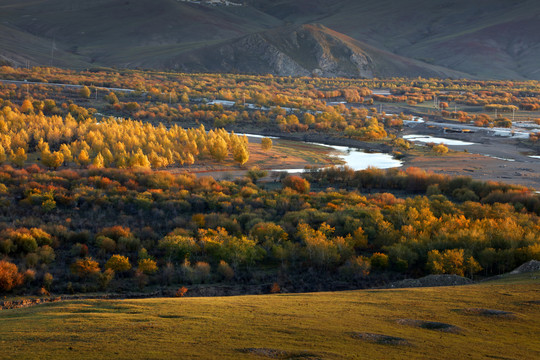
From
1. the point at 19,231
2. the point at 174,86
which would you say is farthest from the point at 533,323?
the point at 174,86

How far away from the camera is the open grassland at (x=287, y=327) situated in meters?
14.5

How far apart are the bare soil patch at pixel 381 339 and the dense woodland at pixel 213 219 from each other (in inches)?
543

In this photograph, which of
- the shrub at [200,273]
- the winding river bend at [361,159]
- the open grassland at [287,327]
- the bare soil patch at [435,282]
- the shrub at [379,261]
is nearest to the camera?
the open grassland at [287,327]

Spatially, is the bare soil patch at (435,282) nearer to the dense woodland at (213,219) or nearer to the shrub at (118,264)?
the dense woodland at (213,219)

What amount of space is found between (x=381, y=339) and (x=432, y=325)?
2.68 metres

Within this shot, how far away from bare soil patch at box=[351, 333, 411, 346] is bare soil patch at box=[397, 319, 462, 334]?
203 cm

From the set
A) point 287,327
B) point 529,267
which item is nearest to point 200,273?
point 287,327

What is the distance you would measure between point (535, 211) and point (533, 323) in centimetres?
2960

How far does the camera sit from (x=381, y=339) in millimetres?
15953

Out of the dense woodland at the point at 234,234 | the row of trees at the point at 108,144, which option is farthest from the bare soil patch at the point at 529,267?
the row of trees at the point at 108,144

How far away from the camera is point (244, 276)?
31125 mm

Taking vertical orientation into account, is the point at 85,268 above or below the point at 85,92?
below

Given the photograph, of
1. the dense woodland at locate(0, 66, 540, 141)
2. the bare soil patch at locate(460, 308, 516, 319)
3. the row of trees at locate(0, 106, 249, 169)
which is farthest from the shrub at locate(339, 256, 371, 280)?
the dense woodland at locate(0, 66, 540, 141)

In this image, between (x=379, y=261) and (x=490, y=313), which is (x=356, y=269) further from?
(x=490, y=313)
